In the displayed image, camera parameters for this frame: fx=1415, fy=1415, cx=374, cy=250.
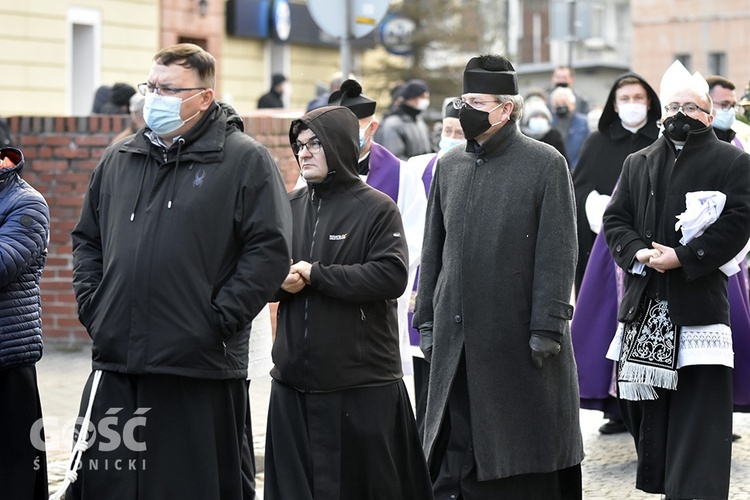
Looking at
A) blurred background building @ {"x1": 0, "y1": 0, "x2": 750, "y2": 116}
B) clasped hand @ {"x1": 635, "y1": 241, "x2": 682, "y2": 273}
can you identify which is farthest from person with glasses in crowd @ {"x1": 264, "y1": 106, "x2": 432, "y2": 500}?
blurred background building @ {"x1": 0, "y1": 0, "x2": 750, "y2": 116}

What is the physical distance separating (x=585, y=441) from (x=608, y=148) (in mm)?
1818

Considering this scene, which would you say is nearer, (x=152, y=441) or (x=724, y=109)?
(x=152, y=441)

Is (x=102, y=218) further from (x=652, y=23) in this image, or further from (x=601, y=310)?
(x=652, y=23)

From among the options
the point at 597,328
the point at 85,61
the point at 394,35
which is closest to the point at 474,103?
the point at 597,328

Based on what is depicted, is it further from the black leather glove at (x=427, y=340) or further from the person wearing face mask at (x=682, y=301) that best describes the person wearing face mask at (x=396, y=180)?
the person wearing face mask at (x=682, y=301)

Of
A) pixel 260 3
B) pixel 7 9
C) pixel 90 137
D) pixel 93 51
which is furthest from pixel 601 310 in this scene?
pixel 260 3

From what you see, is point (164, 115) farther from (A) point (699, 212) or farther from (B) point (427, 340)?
(A) point (699, 212)

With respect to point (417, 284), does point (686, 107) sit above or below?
above

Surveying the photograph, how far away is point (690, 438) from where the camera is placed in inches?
259

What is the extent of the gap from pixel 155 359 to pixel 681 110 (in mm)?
2909

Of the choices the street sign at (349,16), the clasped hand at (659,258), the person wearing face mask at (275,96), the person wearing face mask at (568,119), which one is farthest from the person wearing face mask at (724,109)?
the person wearing face mask at (275,96)

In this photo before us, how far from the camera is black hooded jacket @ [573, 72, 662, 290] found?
8570 millimetres

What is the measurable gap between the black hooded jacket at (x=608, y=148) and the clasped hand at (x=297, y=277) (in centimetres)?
338

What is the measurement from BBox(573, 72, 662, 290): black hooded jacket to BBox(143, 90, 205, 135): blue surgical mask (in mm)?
3810
